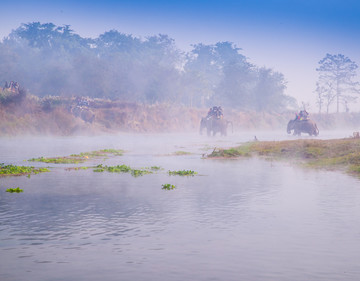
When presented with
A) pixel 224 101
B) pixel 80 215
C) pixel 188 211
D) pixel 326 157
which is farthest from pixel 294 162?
pixel 224 101

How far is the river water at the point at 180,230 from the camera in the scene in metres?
7.88

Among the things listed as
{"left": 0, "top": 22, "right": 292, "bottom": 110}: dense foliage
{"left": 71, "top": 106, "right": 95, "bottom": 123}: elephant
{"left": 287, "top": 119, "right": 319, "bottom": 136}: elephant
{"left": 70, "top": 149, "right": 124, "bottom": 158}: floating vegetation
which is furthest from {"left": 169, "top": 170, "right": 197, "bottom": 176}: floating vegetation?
{"left": 0, "top": 22, "right": 292, "bottom": 110}: dense foliage

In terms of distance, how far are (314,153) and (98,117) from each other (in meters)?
46.6

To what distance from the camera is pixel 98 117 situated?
7006cm

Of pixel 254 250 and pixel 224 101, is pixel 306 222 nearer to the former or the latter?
pixel 254 250

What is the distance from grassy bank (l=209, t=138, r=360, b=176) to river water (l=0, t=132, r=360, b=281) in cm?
522

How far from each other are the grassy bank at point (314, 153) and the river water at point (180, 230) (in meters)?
5.22

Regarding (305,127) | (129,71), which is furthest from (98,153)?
(129,71)

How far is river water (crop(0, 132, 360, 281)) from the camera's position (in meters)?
7.88

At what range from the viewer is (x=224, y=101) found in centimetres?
11169

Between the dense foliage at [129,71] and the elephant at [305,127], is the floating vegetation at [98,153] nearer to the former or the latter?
the elephant at [305,127]

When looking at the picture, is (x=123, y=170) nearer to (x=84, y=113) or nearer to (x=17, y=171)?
(x=17, y=171)

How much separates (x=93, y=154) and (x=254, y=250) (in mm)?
24000

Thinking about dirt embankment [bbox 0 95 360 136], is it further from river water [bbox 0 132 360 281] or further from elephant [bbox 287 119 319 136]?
river water [bbox 0 132 360 281]
